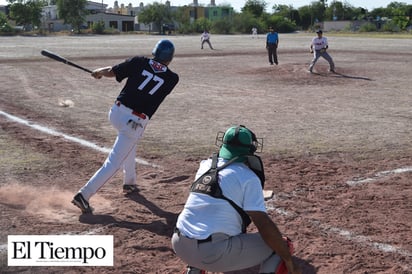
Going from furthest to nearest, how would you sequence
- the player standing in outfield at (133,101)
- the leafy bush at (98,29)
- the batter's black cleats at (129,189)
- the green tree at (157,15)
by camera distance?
the green tree at (157,15)
the leafy bush at (98,29)
the batter's black cleats at (129,189)
the player standing in outfield at (133,101)

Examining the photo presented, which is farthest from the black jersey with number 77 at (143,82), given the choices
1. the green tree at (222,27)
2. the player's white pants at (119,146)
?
the green tree at (222,27)

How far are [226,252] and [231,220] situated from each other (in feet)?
0.76

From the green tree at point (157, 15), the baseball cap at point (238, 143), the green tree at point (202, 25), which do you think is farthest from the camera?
the green tree at point (157, 15)

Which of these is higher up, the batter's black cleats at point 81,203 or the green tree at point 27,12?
the green tree at point 27,12

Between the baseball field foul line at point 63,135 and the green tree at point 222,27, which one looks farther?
the green tree at point 222,27

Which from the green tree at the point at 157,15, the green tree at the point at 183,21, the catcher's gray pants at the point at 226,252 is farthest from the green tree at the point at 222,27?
the catcher's gray pants at the point at 226,252

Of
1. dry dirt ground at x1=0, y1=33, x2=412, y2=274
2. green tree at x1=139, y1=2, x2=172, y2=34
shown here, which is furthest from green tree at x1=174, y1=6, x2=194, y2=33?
dry dirt ground at x1=0, y1=33, x2=412, y2=274

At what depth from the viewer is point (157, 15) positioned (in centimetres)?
10756

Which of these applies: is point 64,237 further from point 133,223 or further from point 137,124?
point 137,124

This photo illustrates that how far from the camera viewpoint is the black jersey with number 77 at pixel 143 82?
6.29 m

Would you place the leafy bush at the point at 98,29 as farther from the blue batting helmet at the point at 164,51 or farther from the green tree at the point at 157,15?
the blue batting helmet at the point at 164,51

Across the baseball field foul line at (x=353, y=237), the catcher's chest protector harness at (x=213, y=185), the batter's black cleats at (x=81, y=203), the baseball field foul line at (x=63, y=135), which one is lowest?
the baseball field foul line at (x=353, y=237)

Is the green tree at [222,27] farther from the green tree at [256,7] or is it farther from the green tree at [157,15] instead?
the green tree at [256,7]

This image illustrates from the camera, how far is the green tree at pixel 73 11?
98.4 metres
